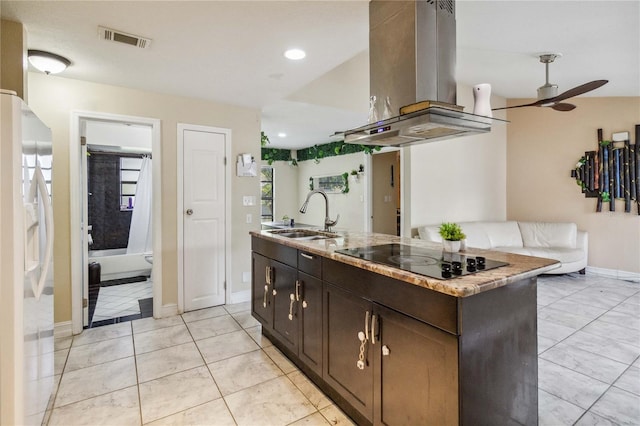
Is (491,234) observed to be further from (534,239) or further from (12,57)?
(12,57)

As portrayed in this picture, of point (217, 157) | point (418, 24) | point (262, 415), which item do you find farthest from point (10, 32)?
point (262, 415)

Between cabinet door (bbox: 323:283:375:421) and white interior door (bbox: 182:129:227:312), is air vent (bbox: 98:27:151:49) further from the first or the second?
cabinet door (bbox: 323:283:375:421)

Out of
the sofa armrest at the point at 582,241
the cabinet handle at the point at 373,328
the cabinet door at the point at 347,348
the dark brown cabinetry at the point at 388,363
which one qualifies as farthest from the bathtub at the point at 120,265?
the sofa armrest at the point at 582,241

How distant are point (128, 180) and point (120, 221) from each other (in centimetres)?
73

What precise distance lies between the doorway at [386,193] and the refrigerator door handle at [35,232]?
5.49 metres

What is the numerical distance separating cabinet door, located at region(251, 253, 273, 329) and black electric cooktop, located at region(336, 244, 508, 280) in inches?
40.5

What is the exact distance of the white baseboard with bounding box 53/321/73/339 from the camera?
3000 mm

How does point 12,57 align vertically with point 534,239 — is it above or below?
above

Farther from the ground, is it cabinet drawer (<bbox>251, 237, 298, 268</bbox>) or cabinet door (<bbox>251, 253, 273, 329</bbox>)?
cabinet drawer (<bbox>251, 237, 298, 268</bbox>)

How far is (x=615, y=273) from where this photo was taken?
5133mm

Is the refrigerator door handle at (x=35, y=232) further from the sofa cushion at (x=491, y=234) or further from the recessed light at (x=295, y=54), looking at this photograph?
the sofa cushion at (x=491, y=234)

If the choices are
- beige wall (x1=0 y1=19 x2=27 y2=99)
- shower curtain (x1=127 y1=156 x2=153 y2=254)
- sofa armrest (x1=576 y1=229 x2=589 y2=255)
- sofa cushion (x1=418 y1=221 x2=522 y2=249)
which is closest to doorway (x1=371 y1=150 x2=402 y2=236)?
sofa cushion (x1=418 y1=221 x2=522 y2=249)

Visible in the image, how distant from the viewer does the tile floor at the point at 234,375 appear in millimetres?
1946

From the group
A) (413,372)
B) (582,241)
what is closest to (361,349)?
(413,372)
